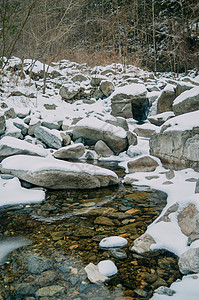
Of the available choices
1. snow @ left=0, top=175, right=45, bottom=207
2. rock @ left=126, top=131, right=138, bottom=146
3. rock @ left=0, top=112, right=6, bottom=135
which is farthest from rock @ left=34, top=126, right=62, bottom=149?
snow @ left=0, top=175, right=45, bottom=207

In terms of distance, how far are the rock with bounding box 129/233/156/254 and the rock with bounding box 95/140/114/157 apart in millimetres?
4254

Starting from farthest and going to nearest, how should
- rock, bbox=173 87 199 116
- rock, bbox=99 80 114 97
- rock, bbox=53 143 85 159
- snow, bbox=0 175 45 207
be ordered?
rock, bbox=99 80 114 97 < rock, bbox=53 143 85 159 < rock, bbox=173 87 199 116 < snow, bbox=0 175 45 207

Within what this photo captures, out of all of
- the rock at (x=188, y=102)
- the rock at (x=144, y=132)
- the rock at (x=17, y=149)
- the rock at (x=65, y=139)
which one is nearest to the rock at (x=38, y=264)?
the rock at (x=17, y=149)

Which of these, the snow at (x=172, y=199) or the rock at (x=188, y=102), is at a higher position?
the rock at (x=188, y=102)

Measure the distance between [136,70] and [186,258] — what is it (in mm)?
12424

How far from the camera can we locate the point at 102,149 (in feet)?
20.8

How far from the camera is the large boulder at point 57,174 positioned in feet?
11.5

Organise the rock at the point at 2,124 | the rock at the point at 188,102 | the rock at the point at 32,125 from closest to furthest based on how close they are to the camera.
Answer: the rock at the point at 188,102 → the rock at the point at 2,124 → the rock at the point at 32,125

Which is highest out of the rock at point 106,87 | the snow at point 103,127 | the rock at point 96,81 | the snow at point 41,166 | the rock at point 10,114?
the rock at point 96,81

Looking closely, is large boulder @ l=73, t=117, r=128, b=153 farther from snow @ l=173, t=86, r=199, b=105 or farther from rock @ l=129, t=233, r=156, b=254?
rock @ l=129, t=233, r=156, b=254

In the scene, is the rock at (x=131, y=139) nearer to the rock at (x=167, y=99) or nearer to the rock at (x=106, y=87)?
the rock at (x=167, y=99)

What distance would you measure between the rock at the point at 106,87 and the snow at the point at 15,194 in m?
7.97

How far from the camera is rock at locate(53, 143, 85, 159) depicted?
6.06m

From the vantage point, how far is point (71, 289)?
5.02ft
